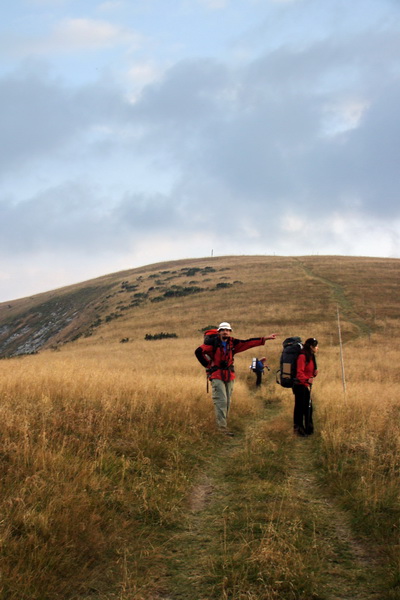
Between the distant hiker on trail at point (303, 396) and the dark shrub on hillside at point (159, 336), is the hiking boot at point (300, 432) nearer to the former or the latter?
the distant hiker on trail at point (303, 396)

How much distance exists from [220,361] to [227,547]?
5082mm

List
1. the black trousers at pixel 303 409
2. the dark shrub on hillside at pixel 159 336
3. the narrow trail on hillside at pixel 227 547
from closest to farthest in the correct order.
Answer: the narrow trail on hillside at pixel 227 547 → the black trousers at pixel 303 409 → the dark shrub on hillside at pixel 159 336

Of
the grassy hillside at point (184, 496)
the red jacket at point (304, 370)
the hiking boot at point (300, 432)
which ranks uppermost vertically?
the red jacket at point (304, 370)

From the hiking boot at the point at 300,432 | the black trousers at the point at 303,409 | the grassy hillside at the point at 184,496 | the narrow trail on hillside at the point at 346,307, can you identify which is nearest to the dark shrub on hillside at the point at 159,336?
the narrow trail on hillside at the point at 346,307

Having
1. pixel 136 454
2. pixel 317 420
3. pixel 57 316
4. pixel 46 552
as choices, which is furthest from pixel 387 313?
pixel 57 316

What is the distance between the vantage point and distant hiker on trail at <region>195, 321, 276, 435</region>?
889cm

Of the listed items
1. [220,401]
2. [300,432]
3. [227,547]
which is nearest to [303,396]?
[300,432]

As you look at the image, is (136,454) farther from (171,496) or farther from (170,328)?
(170,328)

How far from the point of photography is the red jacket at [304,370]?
8969 mm

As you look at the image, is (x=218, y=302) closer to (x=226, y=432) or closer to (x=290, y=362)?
(x=290, y=362)

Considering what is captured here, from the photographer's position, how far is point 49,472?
483cm

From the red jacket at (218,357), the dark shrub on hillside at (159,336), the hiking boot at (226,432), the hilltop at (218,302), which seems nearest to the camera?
the hiking boot at (226,432)

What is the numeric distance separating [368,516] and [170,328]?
3565 centimetres

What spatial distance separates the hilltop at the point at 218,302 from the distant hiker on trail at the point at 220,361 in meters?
25.0
